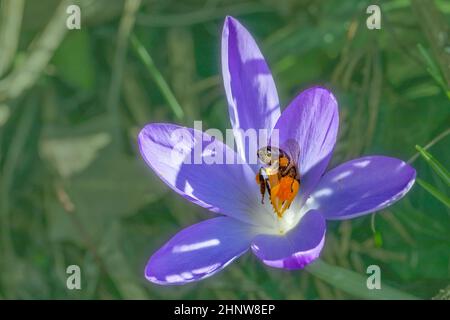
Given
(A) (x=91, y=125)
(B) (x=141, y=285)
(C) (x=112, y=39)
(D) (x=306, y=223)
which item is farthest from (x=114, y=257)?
(D) (x=306, y=223)

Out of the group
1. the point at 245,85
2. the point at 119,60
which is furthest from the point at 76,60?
the point at 245,85

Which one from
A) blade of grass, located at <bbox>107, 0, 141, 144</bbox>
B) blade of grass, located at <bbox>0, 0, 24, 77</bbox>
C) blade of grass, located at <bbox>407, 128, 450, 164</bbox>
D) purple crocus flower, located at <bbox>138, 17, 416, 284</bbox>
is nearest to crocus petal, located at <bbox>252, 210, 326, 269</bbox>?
purple crocus flower, located at <bbox>138, 17, 416, 284</bbox>

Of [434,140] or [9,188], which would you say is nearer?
[434,140]

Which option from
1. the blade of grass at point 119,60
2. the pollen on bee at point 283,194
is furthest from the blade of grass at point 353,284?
the blade of grass at point 119,60

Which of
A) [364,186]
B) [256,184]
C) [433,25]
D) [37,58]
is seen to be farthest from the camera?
[37,58]

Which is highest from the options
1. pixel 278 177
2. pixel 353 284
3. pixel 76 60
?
pixel 76 60

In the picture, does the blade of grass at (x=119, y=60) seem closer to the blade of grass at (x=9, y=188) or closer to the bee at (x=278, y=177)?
the blade of grass at (x=9, y=188)

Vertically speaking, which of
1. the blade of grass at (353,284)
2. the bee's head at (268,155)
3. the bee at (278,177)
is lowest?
the blade of grass at (353,284)

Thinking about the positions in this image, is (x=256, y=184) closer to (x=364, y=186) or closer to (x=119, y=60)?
(x=364, y=186)
